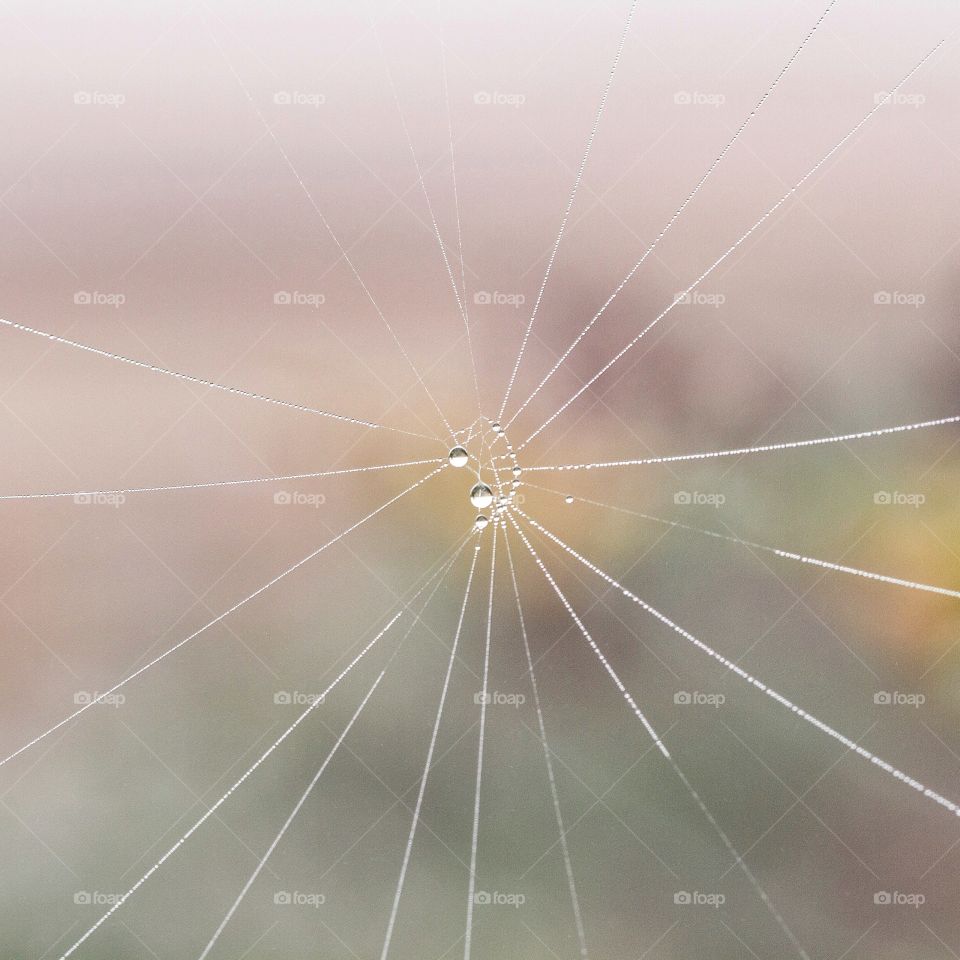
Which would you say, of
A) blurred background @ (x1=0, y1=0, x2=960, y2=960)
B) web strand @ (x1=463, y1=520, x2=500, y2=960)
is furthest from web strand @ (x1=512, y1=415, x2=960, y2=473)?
web strand @ (x1=463, y1=520, x2=500, y2=960)

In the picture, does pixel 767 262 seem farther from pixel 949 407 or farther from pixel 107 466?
pixel 107 466

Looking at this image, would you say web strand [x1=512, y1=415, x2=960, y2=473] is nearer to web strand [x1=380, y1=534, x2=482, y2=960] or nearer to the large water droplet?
the large water droplet

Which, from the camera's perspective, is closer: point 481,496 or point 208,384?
point 481,496

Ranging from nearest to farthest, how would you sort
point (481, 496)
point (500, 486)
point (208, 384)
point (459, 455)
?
point (481, 496), point (459, 455), point (500, 486), point (208, 384)

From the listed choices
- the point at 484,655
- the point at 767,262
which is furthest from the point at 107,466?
the point at 767,262

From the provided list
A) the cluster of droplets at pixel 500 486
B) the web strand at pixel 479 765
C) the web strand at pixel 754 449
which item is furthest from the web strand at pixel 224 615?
the web strand at pixel 754 449

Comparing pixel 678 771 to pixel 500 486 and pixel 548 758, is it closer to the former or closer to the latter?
pixel 548 758

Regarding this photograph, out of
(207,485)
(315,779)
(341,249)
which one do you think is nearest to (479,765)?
(315,779)

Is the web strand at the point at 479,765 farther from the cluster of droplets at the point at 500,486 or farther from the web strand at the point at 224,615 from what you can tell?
the web strand at the point at 224,615
